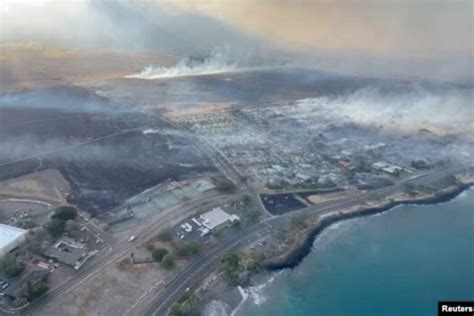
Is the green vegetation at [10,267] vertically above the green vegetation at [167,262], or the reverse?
the green vegetation at [10,267]

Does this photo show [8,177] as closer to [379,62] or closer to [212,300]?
[212,300]

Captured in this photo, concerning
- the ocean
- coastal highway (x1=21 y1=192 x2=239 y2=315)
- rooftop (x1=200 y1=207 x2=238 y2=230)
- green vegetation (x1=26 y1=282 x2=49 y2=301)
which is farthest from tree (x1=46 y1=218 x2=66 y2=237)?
the ocean

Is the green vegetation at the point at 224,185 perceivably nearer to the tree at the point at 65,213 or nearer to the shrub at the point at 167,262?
the shrub at the point at 167,262

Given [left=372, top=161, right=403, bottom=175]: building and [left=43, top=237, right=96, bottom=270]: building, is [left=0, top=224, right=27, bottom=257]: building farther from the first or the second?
[left=372, top=161, right=403, bottom=175]: building

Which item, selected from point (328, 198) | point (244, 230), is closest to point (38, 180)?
point (244, 230)

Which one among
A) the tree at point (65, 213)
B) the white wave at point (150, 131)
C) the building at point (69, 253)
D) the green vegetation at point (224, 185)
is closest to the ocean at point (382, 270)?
the green vegetation at point (224, 185)

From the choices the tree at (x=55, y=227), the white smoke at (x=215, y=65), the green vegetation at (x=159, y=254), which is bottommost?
the green vegetation at (x=159, y=254)
